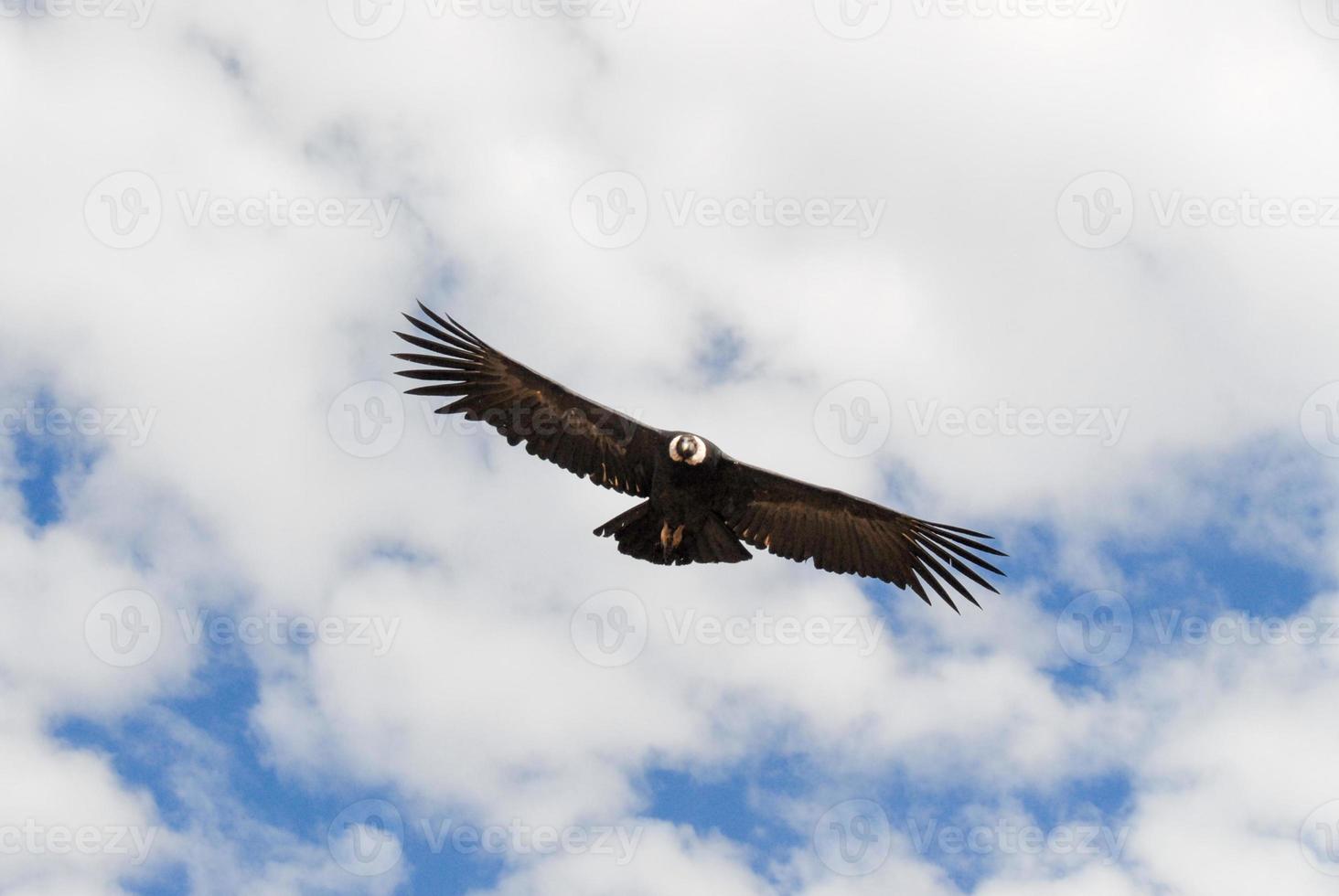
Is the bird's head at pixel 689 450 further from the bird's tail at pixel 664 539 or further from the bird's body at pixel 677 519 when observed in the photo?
the bird's tail at pixel 664 539

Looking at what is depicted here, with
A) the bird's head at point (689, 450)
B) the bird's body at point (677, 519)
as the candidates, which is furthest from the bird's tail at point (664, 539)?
the bird's head at point (689, 450)

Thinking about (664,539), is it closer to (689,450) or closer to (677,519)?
(677,519)

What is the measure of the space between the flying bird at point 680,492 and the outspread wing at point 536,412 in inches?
0.5

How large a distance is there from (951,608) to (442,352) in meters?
8.02

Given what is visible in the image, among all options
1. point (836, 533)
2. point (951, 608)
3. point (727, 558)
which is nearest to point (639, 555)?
point (727, 558)

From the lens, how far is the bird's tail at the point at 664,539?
18094mm

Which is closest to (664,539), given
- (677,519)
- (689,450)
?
(677,519)

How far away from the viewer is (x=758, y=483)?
61.4 ft

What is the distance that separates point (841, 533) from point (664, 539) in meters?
2.81

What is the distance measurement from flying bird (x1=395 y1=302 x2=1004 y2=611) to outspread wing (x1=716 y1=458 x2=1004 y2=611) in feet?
0.04

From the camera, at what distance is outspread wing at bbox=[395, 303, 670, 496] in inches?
727

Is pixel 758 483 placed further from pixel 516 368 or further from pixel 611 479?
pixel 516 368

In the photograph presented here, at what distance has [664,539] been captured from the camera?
18203 millimetres

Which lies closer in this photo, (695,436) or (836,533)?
(695,436)
